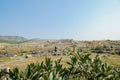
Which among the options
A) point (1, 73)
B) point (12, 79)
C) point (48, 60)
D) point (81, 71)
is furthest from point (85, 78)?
point (12, 79)

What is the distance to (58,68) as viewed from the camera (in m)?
15.4

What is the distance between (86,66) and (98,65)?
876mm

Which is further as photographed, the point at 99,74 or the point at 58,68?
the point at 99,74

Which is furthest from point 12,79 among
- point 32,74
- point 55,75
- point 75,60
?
point 75,60

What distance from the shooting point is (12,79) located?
1327 cm

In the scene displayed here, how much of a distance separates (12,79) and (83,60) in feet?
22.6

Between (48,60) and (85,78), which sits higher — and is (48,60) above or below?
above

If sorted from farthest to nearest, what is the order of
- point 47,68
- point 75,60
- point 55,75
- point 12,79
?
point 75,60 < point 47,68 < point 12,79 < point 55,75

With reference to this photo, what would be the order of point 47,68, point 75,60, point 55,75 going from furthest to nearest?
point 75,60 → point 47,68 → point 55,75

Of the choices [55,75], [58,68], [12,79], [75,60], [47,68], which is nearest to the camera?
[55,75]

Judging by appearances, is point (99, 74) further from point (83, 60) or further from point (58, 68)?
point (58, 68)

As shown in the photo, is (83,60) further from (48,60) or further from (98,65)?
(48,60)

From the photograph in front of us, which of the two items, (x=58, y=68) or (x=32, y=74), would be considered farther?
(x=58, y=68)

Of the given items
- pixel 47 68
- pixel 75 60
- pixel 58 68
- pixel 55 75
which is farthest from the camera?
pixel 75 60
